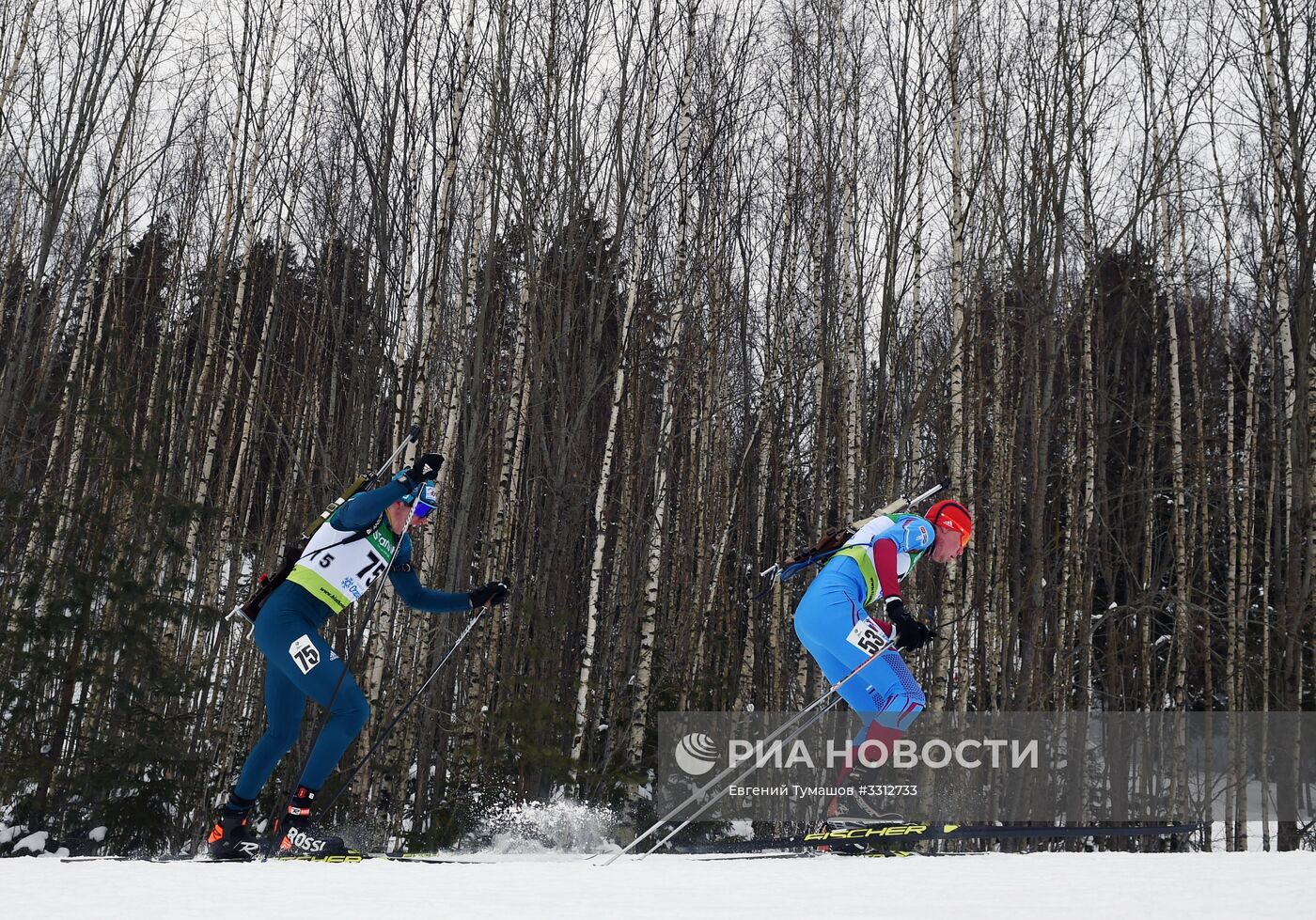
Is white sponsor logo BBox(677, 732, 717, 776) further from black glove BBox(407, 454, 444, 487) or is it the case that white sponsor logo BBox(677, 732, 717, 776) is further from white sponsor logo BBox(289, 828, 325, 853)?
black glove BBox(407, 454, 444, 487)

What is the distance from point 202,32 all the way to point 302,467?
5469mm

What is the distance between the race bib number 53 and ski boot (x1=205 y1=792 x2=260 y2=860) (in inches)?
121

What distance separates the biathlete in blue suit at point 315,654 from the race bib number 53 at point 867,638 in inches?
73.8

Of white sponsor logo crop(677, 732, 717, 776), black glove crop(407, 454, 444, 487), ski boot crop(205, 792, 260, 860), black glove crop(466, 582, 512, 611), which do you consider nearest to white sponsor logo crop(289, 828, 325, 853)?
ski boot crop(205, 792, 260, 860)

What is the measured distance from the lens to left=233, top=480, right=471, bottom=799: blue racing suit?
4.93 metres

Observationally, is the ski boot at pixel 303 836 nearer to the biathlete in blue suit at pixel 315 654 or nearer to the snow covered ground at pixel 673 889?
the biathlete in blue suit at pixel 315 654

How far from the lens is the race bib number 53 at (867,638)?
5605 mm

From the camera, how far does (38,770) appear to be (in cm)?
800

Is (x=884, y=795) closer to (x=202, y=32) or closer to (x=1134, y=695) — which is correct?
(x=1134, y=695)

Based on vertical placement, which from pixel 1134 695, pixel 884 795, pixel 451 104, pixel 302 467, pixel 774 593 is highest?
pixel 451 104

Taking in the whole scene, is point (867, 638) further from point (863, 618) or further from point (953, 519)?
point (953, 519)

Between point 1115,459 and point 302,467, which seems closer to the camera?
point 302,467

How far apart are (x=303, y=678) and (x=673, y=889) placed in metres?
2.21

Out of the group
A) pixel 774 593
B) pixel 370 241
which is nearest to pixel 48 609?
pixel 370 241
